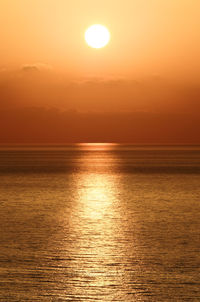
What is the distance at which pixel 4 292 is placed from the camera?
888cm

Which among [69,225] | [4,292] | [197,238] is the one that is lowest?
[4,292]

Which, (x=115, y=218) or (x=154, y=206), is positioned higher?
(x=154, y=206)

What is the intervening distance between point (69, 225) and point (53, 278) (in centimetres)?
795

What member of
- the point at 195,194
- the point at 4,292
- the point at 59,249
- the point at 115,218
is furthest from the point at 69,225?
the point at 195,194

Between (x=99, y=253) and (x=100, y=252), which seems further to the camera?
(x=100, y=252)

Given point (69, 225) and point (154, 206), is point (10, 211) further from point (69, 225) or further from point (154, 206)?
point (154, 206)

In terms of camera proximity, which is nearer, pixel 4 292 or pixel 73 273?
pixel 4 292

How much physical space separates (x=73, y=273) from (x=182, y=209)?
44.1 feet

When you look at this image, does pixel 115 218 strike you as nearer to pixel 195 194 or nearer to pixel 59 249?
pixel 59 249

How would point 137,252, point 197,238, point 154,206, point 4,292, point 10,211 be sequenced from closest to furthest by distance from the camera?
point 4,292 → point 137,252 → point 197,238 → point 10,211 → point 154,206

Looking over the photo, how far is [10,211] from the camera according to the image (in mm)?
21953

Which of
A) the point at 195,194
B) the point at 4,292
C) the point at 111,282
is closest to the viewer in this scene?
the point at 4,292

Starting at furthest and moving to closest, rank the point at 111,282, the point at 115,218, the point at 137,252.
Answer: the point at 115,218 < the point at 137,252 < the point at 111,282

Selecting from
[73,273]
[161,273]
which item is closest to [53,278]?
[73,273]
